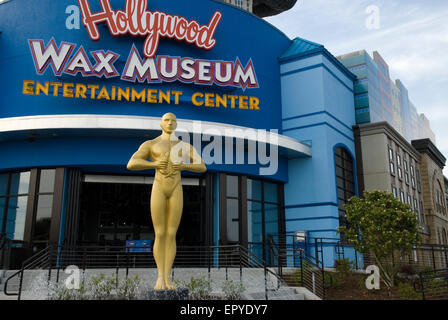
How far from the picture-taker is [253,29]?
72.2ft

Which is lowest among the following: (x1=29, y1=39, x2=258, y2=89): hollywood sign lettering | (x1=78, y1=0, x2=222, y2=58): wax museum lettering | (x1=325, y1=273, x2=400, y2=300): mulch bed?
(x1=325, y1=273, x2=400, y2=300): mulch bed

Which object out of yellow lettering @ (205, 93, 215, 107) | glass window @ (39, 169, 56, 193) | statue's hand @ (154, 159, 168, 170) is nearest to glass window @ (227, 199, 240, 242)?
yellow lettering @ (205, 93, 215, 107)

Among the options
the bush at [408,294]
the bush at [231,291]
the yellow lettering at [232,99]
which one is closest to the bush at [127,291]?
the bush at [231,291]

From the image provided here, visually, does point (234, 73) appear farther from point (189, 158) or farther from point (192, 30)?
point (189, 158)

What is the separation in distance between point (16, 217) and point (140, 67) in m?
8.07

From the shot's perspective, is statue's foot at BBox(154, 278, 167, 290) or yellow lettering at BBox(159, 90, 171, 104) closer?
statue's foot at BBox(154, 278, 167, 290)

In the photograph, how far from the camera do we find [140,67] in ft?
60.0

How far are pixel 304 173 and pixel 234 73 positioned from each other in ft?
19.8

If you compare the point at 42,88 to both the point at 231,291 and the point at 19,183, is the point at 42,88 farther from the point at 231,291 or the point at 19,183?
the point at 231,291

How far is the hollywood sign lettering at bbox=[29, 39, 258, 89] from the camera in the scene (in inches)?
696

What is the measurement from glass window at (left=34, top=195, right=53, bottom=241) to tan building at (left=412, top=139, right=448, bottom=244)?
26.2 m

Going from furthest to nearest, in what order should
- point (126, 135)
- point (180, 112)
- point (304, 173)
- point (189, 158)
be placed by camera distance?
point (304, 173)
point (180, 112)
point (126, 135)
point (189, 158)

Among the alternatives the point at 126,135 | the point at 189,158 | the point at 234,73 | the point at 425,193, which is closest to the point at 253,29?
the point at 234,73

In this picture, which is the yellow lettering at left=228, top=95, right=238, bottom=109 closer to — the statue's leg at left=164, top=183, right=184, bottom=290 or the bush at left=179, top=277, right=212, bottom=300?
the bush at left=179, top=277, right=212, bottom=300
